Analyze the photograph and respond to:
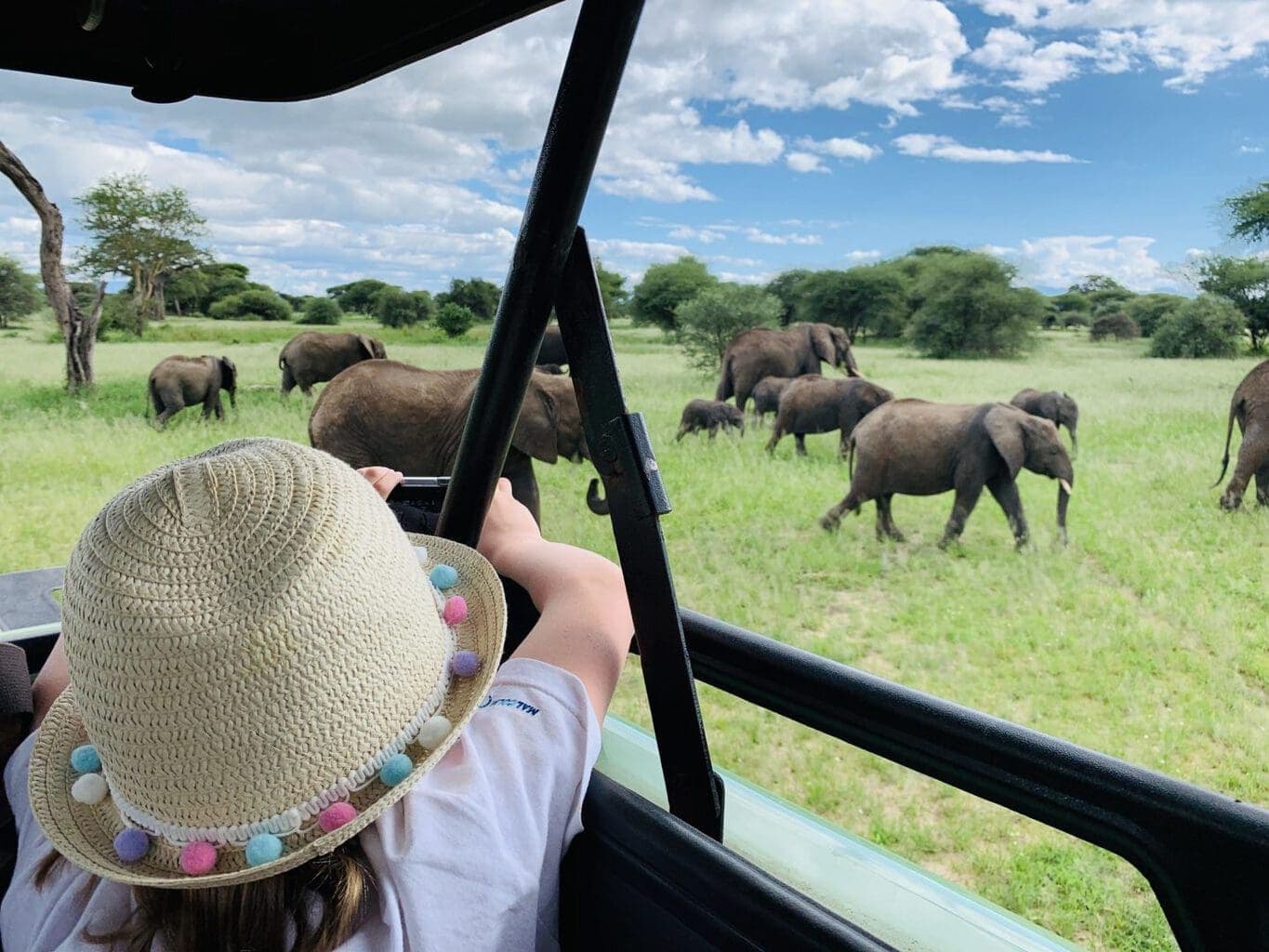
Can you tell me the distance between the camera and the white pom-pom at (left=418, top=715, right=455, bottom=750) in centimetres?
48

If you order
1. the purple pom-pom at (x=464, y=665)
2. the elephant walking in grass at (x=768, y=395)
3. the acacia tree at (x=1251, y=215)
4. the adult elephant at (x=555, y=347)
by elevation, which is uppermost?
the acacia tree at (x=1251, y=215)

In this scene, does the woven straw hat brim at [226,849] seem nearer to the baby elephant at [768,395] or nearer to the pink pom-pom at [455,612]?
the pink pom-pom at [455,612]

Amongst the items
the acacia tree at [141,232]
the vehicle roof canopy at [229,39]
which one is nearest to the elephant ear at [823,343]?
the acacia tree at [141,232]

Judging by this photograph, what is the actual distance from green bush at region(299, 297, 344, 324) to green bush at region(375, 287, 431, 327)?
17 cm

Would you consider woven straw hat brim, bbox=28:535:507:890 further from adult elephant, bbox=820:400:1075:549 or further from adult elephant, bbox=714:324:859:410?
adult elephant, bbox=714:324:859:410

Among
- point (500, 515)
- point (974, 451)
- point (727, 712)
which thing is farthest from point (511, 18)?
point (974, 451)

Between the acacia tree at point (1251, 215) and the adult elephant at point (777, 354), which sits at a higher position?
the acacia tree at point (1251, 215)

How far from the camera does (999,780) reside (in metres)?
0.50

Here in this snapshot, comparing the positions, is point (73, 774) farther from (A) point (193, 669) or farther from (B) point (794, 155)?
(B) point (794, 155)

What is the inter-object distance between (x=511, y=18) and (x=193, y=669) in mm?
554

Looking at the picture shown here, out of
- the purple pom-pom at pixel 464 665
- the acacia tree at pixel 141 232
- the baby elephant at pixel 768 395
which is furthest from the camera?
the baby elephant at pixel 768 395

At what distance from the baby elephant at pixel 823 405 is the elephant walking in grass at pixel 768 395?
20 cm

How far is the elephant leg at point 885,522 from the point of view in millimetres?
3750

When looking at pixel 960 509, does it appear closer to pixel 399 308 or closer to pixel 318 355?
pixel 399 308
